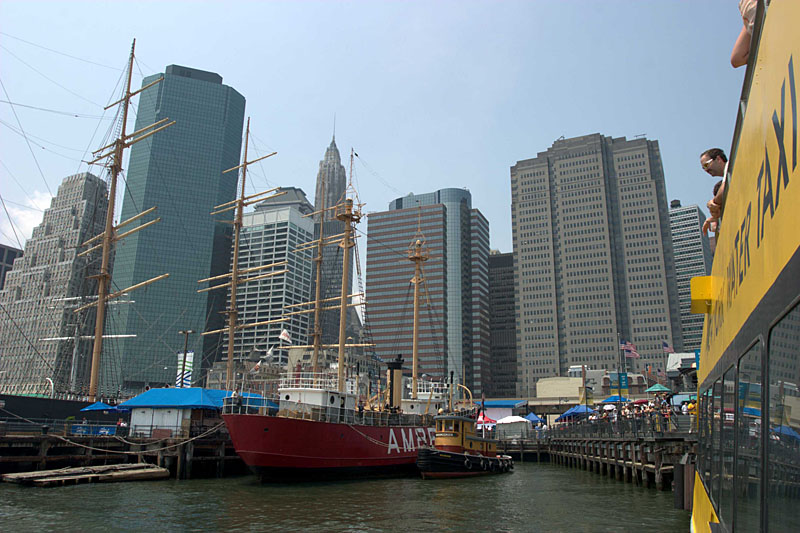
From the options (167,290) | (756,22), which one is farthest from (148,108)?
(756,22)

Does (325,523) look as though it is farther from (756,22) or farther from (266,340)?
(266,340)

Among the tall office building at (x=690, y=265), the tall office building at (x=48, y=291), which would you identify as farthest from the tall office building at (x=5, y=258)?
the tall office building at (x=690, y=265)

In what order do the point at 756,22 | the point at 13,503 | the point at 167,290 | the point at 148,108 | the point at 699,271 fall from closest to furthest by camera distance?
the point at 756,22
the point at 13,503
the point at 167,290
the point at 148,108
the point at 699,271

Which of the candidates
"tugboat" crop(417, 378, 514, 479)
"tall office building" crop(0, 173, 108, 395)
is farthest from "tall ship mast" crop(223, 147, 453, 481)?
"tall office building" crop(0, 173, 108, 395)

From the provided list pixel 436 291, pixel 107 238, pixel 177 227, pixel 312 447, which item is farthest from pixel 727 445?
pixel 436 291

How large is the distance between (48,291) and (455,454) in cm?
11885

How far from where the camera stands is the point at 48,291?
123125mm

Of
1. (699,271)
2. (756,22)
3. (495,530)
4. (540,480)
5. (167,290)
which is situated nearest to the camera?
(756,22)

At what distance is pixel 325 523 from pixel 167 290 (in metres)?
143

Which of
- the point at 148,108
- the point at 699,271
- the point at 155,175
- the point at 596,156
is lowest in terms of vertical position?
the point at 699,271

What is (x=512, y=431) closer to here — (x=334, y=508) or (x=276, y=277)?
(x=334, y=508)

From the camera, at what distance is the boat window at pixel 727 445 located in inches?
181

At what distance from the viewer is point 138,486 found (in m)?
26.9

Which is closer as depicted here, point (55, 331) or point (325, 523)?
point (325, 523)
